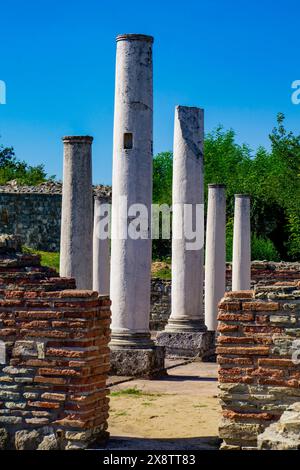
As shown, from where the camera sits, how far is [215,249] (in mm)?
21594

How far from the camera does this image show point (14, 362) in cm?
984

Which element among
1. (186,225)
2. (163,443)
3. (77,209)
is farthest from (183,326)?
(163,443)

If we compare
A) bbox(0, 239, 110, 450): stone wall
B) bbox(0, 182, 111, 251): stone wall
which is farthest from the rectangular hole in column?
bbox(0, 182, 111, 251): stone wall

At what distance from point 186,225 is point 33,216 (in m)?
21.6

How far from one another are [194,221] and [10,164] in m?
50.2

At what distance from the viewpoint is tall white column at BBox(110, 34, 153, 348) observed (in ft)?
50.2

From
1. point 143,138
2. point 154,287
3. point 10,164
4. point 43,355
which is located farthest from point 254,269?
point 10,164

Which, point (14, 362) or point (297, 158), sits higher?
point (297, 158)

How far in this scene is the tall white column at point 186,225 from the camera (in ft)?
60.6

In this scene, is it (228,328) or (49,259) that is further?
(49,259)

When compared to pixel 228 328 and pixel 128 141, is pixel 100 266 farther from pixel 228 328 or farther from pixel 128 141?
pixel 228 328

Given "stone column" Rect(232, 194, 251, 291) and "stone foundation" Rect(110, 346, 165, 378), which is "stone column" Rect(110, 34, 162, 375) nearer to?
"stone foundation" Rect(110, 346, 165, 378)
